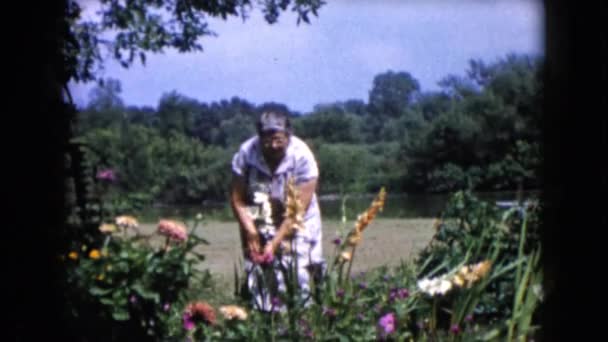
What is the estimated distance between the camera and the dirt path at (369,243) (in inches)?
264

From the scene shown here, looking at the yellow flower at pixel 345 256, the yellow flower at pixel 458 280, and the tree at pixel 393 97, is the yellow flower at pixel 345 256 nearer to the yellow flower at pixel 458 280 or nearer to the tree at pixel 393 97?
the yellow flower at pixel 458 280

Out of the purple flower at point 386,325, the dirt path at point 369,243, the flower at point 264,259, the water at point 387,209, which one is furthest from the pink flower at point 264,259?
the water at point 387,209

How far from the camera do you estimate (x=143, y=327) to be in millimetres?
3457

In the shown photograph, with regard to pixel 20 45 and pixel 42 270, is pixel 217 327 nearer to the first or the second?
pixel 42 270

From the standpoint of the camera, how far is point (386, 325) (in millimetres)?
3350

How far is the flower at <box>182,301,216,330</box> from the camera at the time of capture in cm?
324

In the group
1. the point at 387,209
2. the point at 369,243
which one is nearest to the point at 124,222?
the point at 369,243

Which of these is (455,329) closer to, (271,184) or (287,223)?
(287,223)

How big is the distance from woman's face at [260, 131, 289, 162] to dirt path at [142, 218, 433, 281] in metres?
1.38

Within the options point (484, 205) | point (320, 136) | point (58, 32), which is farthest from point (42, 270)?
point (320, 136)

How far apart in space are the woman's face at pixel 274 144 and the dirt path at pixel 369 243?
138 cm

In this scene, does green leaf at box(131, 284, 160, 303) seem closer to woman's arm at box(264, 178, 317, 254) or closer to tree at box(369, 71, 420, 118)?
woman's arm at box(264, 178, 317, 254)

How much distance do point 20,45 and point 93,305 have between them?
1.08 meters

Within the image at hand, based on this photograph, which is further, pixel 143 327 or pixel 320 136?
pixel 320 136
